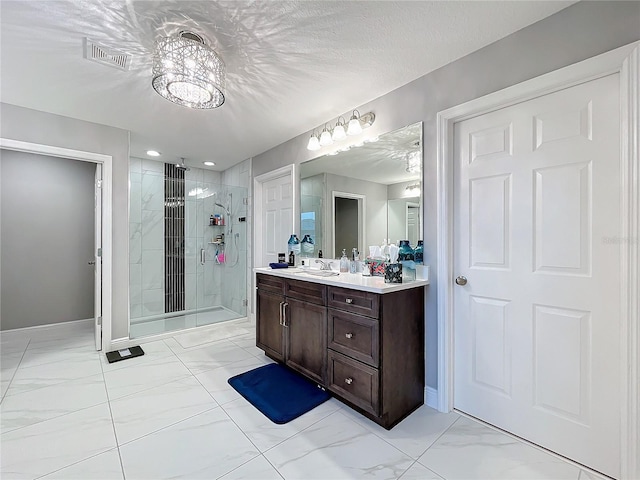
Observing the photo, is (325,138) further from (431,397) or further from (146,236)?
(146,236)

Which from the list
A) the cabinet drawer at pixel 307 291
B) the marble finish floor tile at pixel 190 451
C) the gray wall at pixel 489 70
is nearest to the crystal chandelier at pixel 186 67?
the gray wall at pixel 489 70

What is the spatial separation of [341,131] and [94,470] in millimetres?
2762

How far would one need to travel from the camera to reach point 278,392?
2086 millimetres

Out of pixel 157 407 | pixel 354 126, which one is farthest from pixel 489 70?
pixel 157 407

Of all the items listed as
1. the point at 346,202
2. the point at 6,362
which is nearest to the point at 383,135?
the point at 346,202

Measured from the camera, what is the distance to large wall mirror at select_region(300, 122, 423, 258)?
6.91 ft

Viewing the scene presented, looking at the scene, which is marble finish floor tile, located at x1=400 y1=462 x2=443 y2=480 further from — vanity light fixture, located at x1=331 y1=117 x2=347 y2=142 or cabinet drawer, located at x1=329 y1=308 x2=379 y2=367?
vanity light fixture, located at x1=331 y1=117 x2=347 y2=142

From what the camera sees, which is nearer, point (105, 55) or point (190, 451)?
point (190, 451)

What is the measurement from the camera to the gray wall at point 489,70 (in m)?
1.32

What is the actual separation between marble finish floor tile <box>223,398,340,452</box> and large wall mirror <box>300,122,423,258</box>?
1.27 m

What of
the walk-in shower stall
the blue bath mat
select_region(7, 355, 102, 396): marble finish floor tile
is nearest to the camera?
the blue bath mat

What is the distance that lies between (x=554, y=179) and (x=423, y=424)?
166cm

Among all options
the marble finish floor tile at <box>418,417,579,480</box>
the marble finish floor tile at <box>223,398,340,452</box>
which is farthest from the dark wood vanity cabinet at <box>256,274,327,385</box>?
the marble finish floor tile at <box>418,417,579,480</box>

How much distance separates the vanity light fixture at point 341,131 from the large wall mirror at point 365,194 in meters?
0.14
